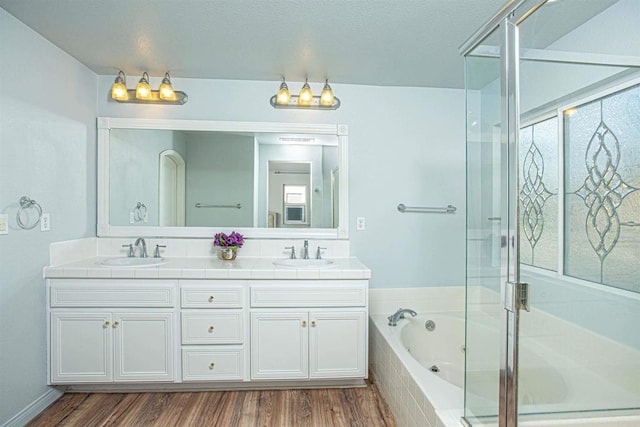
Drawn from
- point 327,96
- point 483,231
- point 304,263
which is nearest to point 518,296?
point 483,231

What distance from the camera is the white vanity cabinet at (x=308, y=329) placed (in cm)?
227

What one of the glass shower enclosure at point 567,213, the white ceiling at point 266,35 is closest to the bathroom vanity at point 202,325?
the glass shower enclosure at point 567,213

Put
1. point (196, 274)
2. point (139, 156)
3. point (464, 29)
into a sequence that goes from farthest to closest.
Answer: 1. point (139, 156)
2. point (196, 274)
3. point (464, 29)

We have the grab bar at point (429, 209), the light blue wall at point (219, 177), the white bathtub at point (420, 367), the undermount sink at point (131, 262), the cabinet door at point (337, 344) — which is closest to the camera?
the white bathtub at point (420, 367)

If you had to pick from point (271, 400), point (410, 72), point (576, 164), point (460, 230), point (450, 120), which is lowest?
point (271, 400)

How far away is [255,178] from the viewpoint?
110 inches

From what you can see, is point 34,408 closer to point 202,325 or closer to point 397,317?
point 202,325

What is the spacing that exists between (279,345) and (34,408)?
1435mm

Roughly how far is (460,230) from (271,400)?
6.24 ft

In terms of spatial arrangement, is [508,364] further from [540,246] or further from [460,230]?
[460,230]

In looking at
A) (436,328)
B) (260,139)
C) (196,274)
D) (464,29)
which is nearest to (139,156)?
(260,139)

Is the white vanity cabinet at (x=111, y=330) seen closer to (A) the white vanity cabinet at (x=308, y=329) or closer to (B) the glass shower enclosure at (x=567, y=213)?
(A) the white vanity cabinet at (x=308, y=329)

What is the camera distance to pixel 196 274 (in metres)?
2.24

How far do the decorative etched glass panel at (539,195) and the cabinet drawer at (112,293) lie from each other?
196cm
